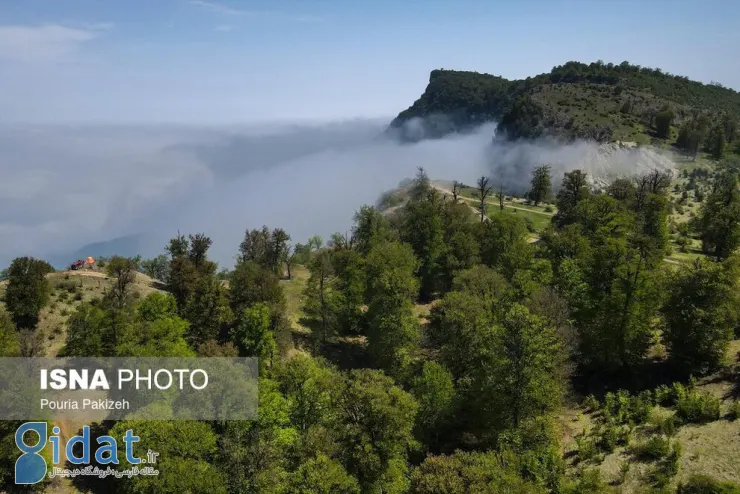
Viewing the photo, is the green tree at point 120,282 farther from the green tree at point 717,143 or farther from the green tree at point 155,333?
the green tree at point 717,143

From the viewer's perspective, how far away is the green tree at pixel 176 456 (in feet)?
109

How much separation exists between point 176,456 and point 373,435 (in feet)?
47.8

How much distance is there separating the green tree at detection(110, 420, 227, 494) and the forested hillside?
149mm

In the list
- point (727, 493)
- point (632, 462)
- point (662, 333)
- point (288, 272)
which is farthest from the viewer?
point (288, 272)

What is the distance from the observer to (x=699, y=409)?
4122 centimetres

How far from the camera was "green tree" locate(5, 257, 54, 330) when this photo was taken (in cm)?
5538

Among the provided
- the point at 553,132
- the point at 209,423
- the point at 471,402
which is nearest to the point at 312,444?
the point at 209,423

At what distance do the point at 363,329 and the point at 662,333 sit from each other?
130 feet

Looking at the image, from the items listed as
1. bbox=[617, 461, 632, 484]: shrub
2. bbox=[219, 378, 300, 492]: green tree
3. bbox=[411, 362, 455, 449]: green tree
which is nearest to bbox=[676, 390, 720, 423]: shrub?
bbox=[617, 461, 632, 484]: shrub

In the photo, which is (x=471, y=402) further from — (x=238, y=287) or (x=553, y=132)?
(x=553, y=132)

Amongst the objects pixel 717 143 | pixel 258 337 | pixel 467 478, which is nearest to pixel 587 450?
pixel 467 478

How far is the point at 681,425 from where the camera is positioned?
4106 cm

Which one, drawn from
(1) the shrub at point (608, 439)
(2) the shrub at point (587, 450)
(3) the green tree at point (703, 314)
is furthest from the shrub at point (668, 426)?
(3) the green tree at point (703, 314)

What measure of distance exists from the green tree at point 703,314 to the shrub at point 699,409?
7001mm
